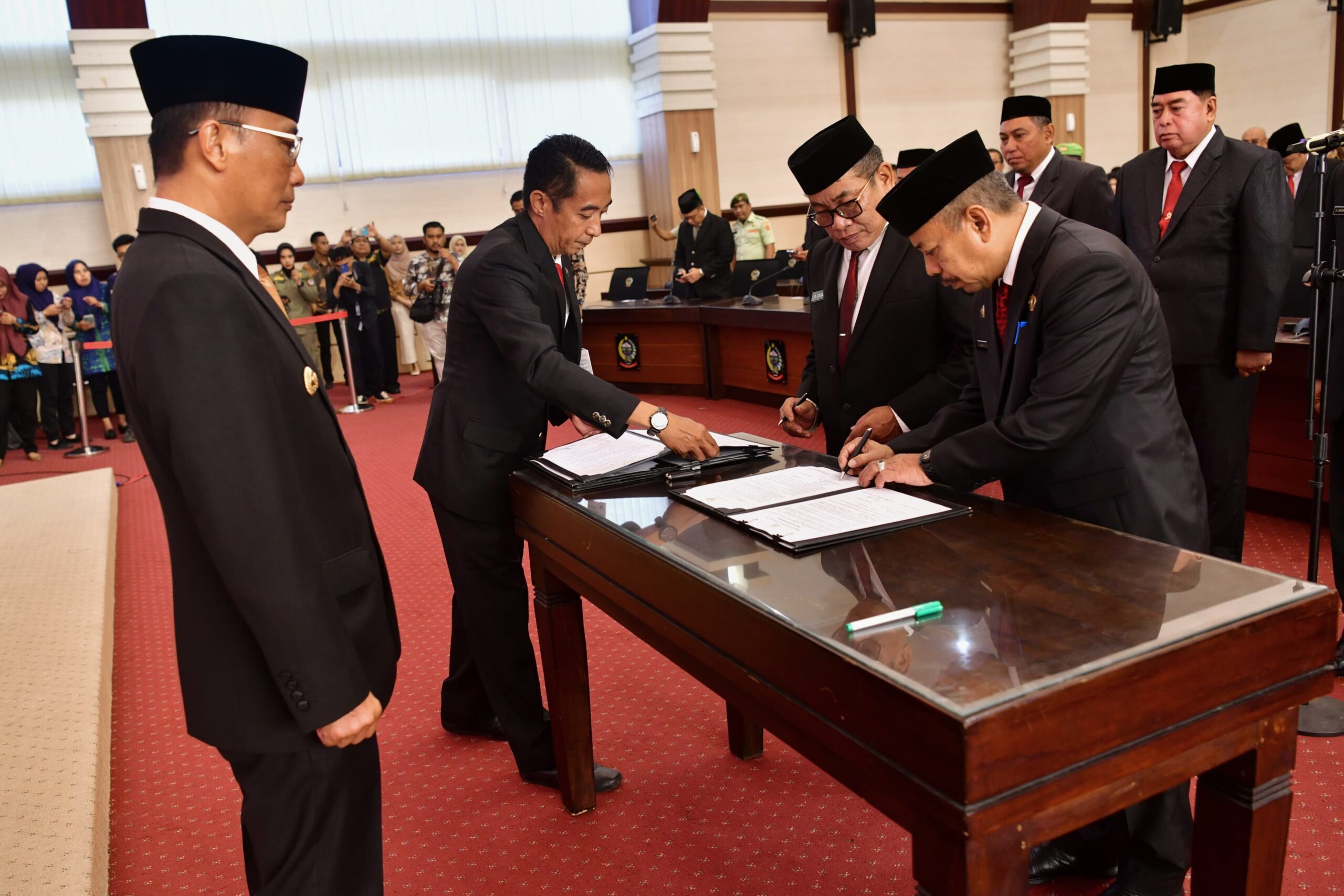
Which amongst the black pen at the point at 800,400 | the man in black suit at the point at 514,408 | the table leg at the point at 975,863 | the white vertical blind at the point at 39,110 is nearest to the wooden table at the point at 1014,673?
the table leg at the point at 975,863

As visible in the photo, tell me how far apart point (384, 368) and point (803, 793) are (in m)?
7.48

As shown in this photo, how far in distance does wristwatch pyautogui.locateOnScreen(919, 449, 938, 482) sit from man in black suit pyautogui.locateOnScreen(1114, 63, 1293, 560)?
1671 millimetres

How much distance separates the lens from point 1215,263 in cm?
302

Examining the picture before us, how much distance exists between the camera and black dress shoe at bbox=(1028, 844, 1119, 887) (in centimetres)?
184

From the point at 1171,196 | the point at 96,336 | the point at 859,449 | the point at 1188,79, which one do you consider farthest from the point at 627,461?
the point at 96,336

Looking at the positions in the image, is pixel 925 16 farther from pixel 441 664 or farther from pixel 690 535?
pixel 690 535

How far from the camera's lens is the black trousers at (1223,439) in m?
3.05

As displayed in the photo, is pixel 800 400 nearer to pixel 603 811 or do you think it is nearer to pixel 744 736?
pixel 744 736

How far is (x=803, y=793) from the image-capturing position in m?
2.29

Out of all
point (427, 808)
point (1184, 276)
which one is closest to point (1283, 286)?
point (1184, 276)

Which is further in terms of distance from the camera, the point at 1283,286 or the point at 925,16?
the point at 925,16

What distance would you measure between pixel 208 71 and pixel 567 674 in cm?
141

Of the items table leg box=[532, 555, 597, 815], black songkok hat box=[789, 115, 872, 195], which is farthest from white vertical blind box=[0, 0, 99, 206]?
black songkok hat box=[789, 115, 872, 195]

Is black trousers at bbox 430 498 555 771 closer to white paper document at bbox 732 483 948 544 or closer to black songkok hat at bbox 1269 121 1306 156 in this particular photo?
white paper document at bbox 732 483 948 544
